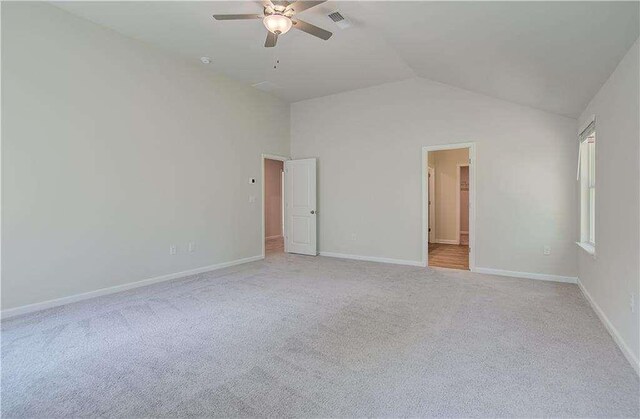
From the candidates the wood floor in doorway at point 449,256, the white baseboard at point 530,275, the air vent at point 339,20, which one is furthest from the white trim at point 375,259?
the air vent at point 339,20

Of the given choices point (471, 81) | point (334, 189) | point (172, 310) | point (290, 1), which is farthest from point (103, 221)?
point (471, 81)

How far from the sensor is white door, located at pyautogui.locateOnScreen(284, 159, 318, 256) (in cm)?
625

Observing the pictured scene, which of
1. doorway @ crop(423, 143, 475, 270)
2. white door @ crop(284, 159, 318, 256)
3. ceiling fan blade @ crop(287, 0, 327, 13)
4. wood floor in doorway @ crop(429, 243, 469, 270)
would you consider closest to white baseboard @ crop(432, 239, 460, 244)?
doorway @ crop(423, 143, 475, 270)

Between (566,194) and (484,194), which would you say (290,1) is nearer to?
(484,194)

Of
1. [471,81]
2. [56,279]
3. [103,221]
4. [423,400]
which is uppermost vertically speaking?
[471,81]

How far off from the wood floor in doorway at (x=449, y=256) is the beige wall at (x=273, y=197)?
13.9ft

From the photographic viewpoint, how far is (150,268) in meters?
4.22

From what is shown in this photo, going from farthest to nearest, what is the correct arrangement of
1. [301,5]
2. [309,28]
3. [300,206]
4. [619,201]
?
[300,206], [309,28], [301,5], [619,201]

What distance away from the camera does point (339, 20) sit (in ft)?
10.9

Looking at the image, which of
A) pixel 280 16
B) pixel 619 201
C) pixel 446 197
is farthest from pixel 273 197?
pixel 619 201

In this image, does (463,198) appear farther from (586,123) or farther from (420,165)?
(586,123)

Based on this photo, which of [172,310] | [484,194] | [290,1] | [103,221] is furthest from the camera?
[484,194]

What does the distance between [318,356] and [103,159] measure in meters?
3.43

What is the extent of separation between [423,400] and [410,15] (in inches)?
125
